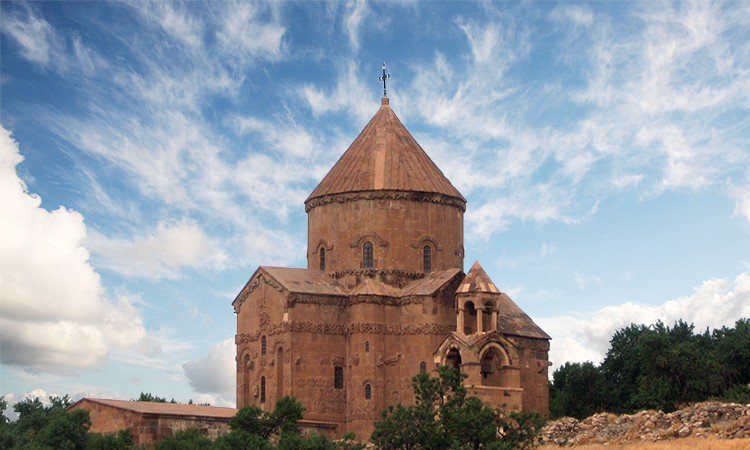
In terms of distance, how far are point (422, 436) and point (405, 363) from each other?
984 centimetres

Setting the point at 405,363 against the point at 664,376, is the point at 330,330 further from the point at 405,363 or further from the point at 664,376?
the point at 664,376

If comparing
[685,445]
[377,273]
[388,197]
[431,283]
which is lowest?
[685,445]

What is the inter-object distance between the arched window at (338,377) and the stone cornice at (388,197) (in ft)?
26.6

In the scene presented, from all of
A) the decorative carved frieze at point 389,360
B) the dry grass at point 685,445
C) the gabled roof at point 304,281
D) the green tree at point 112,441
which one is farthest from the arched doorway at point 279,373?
the dry grass at point 685,445

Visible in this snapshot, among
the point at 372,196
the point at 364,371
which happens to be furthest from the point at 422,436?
the point at 372,196

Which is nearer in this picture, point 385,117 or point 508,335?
point 508,335

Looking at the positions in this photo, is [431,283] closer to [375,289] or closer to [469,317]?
[375,289]

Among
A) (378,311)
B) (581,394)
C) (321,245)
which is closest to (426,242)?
(378,311)

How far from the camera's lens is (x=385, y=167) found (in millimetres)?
45000

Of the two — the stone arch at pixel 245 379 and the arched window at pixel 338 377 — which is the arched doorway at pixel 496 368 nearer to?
the arched window at pixel 338 377

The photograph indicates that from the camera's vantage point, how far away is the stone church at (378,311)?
133 ft

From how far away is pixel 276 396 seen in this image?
4106 cm

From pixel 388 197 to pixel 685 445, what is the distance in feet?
58.4

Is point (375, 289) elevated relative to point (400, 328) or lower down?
elevated
